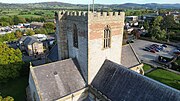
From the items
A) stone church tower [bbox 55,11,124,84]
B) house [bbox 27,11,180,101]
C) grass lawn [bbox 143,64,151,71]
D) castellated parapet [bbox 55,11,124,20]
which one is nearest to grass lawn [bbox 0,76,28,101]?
house [bbox 27,11,180,101]

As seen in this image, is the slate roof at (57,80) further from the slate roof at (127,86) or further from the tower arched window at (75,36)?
the slate roof at (127,86)

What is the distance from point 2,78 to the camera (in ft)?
107

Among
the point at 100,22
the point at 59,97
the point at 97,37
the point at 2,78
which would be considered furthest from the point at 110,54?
the point at 2,78

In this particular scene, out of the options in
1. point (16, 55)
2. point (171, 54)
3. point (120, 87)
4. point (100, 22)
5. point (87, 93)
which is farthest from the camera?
point (171, 54)

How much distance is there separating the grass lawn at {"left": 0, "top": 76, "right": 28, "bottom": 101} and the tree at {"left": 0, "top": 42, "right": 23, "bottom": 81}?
6.11ft

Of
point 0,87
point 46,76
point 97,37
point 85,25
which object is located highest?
point 85,25

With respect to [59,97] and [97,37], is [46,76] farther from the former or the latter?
[97,37]

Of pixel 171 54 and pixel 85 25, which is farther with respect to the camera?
pixel 171 54

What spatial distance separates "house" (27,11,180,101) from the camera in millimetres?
17297

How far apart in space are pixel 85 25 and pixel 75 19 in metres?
2.49

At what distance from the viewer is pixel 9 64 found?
112ft

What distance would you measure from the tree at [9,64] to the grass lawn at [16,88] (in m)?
1.86

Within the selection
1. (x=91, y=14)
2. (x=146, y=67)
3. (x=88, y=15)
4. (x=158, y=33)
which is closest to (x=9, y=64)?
(x=88, y=15)

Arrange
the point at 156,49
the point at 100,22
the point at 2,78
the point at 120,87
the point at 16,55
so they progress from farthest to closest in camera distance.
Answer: the point at 156,49
the point at 16,55
the point at 2,78
the point at 100,22
the point at 120,87
